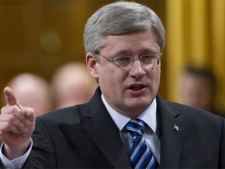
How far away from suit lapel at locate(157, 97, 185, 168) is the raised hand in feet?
2.13

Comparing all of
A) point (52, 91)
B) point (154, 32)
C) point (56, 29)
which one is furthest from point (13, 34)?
point (154, 32)

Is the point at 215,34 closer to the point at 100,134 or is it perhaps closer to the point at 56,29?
the point at 56,29

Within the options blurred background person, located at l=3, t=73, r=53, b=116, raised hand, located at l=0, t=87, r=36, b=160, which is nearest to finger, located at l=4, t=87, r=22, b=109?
raised hand, located at l=0, t=87, r=36, b=160

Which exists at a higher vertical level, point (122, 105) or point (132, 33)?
point (132, 33)

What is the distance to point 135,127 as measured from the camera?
3.39m

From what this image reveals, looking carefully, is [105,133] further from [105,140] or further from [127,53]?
[127,53]

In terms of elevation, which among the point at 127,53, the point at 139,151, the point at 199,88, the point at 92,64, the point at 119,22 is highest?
the point at 119,22

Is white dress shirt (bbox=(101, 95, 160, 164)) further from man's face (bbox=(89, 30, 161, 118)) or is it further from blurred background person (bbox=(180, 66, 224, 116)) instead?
blurred background person (bbox=(180, 66, 224, 116))

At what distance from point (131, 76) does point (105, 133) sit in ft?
0.90

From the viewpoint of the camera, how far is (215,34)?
20.6 ft

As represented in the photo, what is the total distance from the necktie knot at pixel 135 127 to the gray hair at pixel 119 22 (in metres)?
0.36

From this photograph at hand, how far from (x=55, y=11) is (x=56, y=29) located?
0.16 m

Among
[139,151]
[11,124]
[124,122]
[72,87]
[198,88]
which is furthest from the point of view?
[72,87]

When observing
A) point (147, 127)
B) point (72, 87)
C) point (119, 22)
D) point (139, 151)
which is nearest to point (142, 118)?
point (147, 127)
